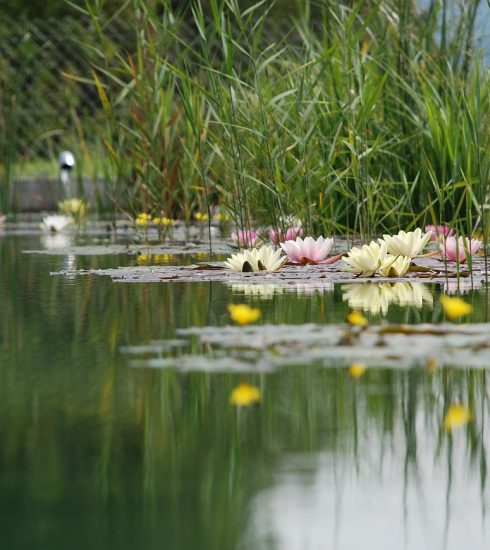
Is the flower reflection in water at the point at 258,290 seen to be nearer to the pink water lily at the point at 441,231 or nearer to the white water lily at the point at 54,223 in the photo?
the pink water lily at the point at 441,231

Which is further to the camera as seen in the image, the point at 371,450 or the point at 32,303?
the point at 32,303

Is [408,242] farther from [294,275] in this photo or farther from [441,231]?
[441,231]

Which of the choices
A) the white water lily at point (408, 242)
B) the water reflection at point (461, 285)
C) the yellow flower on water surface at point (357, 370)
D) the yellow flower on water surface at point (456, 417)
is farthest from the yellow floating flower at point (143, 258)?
the yellow flower on water surface at point (456, 417)

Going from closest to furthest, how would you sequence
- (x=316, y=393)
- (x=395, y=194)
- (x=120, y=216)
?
(x=316, y=393)
(x=395, y=194)
(x=120, y=216)

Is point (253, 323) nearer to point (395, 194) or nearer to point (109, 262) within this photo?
point (109, 262)

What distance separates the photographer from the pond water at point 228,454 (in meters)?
1.09

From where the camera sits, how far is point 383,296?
109 inches

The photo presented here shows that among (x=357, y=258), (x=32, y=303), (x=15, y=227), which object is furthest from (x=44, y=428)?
(x=15, y=227)

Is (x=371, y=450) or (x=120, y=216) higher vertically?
(x=120, y=216)

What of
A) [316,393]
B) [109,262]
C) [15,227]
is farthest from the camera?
[15,227]

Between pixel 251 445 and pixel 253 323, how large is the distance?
36.9 inches

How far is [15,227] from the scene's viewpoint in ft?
24.5

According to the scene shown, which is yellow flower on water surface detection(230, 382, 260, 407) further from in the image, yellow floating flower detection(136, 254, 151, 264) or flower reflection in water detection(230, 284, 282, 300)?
yellow floating flower detection(136, 254, 151, 264)

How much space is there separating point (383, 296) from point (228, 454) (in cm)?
147
